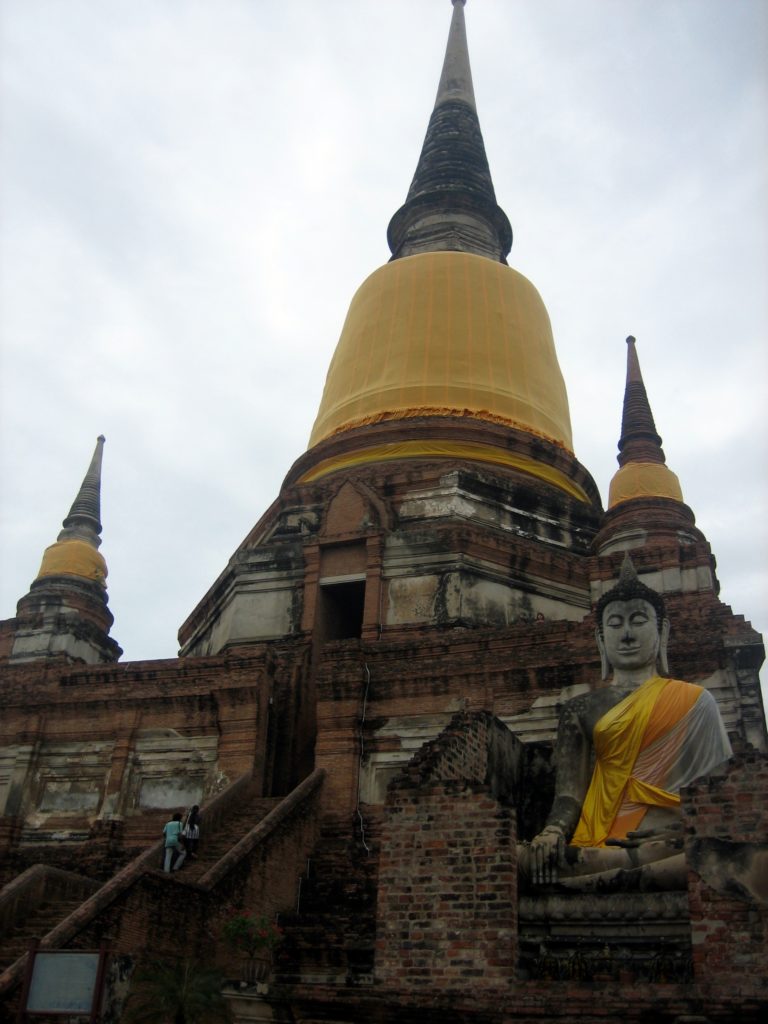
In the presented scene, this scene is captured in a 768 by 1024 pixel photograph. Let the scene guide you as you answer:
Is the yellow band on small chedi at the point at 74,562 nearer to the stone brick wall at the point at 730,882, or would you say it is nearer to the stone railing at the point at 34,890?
the stone railing at the point at 34,890

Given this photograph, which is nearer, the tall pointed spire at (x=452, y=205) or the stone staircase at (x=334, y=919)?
the stone staircase at (x=334, y=919)

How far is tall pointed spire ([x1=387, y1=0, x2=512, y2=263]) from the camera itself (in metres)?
26.9

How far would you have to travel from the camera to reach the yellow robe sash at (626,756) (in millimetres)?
9039

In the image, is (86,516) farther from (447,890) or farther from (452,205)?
(447,890)

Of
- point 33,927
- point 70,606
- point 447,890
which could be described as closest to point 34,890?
point 33,927

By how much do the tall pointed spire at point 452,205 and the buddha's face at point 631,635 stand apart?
56.6 feet

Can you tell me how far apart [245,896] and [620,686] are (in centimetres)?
457

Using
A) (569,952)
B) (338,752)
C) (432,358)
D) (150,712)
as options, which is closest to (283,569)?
(150,712)

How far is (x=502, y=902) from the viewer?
297 inches

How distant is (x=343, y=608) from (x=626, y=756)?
9.57 m

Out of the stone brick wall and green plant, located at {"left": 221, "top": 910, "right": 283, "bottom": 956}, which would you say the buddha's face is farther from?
green plant, located at {"left": 221, "top": 910, "right": 283, "bottom": 956}

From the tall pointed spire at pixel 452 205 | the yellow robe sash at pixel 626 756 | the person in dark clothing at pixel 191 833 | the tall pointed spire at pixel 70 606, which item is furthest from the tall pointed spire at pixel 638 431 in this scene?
the tall pointed spire at pixel 70 606

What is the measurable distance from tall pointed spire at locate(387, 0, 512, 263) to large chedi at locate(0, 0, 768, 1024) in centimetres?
10

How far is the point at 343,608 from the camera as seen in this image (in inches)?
731
